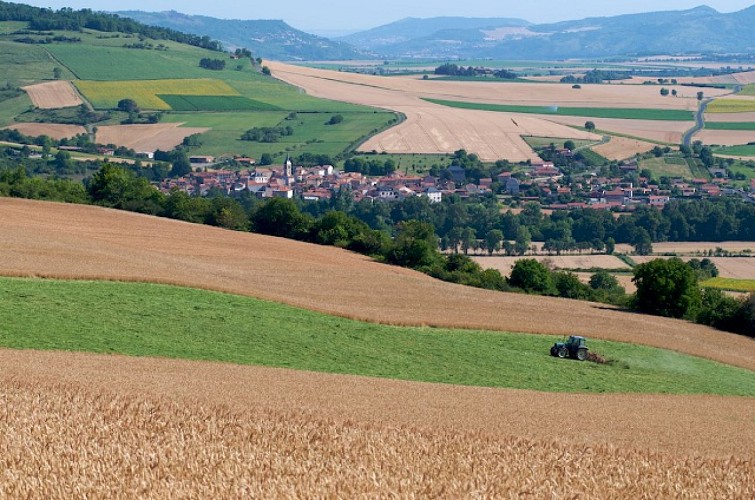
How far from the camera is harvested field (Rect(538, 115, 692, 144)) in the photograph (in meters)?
179

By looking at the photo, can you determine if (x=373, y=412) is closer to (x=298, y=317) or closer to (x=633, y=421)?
(x=633, y=421)

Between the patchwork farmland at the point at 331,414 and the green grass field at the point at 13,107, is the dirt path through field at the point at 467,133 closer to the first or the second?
the green grass field at the point at 13,107

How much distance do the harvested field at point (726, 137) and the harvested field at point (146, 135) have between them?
252 ft

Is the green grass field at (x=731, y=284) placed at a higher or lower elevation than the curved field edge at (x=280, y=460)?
lower

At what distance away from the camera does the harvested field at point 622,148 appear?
163 m

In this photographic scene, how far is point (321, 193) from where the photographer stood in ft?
428

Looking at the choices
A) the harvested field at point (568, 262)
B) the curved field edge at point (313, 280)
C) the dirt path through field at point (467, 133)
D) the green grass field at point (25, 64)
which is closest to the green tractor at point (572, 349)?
the curved field edge at point (313, 280)

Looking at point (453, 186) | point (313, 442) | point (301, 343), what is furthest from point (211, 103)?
point (313, 442)

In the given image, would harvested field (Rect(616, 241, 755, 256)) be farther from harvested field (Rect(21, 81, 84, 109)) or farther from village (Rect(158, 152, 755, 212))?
harvested field (Rect(21, 81, 84, 109))

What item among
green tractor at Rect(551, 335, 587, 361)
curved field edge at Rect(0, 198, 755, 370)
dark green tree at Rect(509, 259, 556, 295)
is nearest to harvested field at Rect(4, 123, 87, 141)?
curved field edge at Rect(0, 198, 755, 370)

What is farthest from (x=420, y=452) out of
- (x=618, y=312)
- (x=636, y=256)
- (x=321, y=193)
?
(x=321, y=193)

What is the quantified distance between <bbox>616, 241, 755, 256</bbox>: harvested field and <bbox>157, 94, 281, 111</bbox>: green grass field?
86.2 meters

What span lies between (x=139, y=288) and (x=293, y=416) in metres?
21.7

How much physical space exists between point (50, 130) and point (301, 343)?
125 meters
